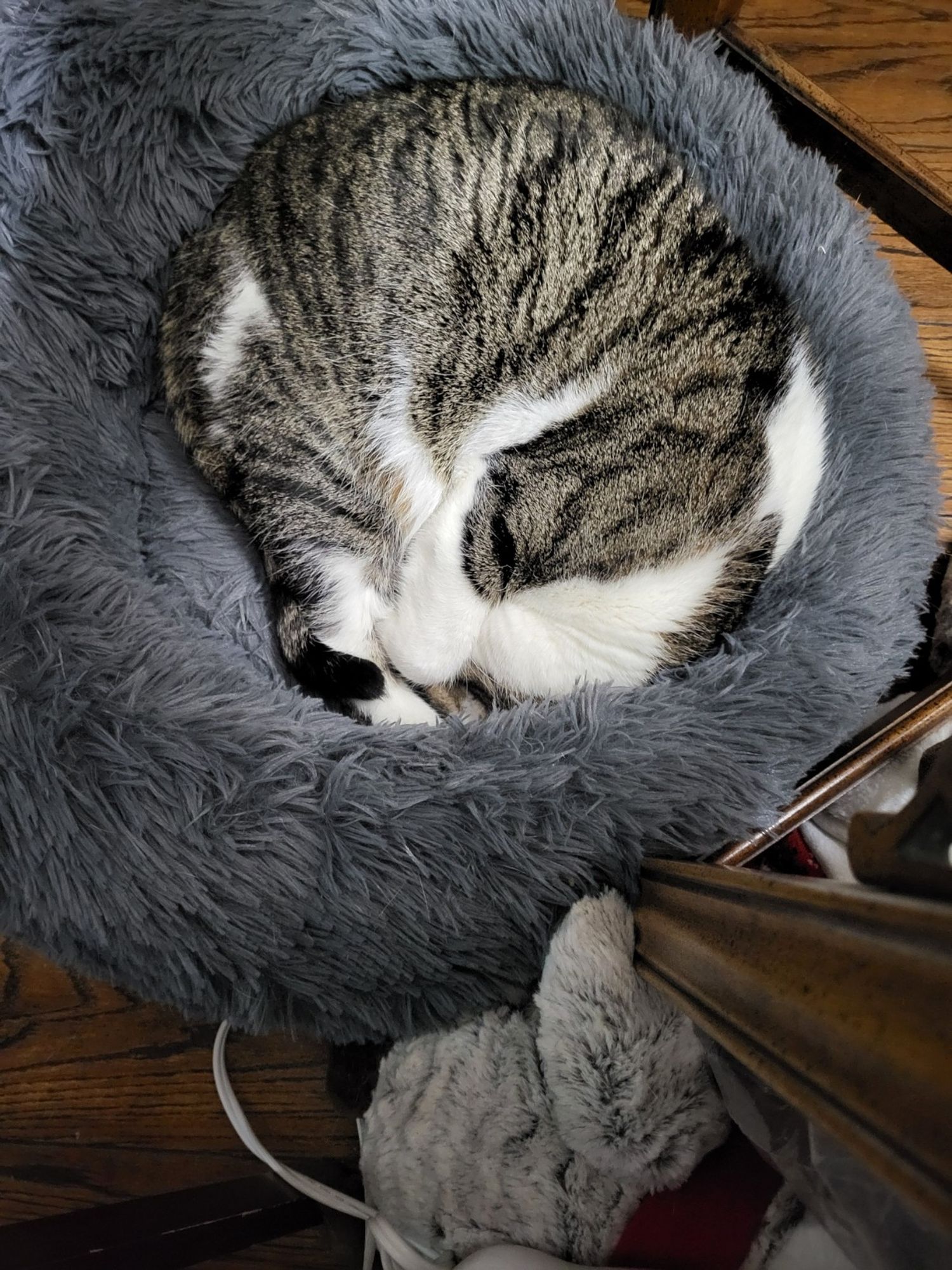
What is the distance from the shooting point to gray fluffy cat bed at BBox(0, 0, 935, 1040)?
0.90m

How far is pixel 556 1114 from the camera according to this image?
86cm

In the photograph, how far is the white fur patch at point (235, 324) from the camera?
1113 mm

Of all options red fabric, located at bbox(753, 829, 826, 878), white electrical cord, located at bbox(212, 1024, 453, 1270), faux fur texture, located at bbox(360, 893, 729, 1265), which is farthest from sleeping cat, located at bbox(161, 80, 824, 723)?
white electrical cord, located at bbox(212, 1024, 453, 1270)

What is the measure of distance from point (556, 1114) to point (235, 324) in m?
0.97

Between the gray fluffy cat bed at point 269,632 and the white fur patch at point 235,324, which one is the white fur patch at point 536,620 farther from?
the white fur patch at point 235,324

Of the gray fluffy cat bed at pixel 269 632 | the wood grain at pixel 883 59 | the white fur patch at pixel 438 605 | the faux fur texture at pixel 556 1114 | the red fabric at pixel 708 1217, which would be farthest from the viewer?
the wood grain at pixel 883 59

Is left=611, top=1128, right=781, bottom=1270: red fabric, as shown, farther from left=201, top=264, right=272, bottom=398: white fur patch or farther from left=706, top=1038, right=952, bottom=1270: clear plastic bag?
left=201, top=264, right=272, bottom=398: white fur patch

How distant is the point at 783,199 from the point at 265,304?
678mm

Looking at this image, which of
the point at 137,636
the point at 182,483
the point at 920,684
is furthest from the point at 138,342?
the point at 920,684

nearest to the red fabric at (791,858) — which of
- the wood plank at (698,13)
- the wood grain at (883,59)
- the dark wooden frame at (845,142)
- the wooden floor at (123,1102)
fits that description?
the wooden floor at (123,1102)

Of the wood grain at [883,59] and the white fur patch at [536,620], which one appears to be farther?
the wood grain at [883,59]

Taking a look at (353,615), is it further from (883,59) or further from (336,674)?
(883,59)

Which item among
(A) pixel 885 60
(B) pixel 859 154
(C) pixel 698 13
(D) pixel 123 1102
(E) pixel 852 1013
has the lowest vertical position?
(D) pixel 123 1102

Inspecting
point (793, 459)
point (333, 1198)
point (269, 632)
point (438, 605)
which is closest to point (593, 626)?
point (438, 605)
